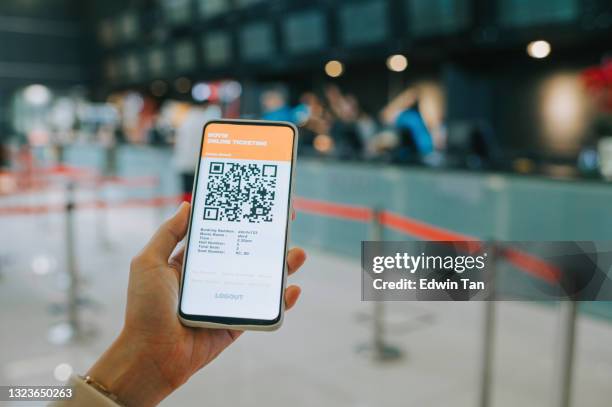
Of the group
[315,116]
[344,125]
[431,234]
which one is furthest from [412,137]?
[315,116]

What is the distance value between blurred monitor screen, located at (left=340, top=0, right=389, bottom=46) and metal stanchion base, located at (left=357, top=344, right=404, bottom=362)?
5911 millimetres

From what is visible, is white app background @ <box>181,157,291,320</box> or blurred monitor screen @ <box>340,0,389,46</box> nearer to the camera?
white app background @ <box>181,157,291,320</box>

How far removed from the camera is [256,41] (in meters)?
11.4

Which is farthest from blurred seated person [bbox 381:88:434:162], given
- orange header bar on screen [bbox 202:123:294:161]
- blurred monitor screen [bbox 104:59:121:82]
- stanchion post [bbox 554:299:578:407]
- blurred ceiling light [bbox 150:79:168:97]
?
blurred monitor screen [bbox 104:59:121:82]

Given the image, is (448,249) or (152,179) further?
(152,179)

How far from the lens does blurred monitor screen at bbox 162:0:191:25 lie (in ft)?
45.0

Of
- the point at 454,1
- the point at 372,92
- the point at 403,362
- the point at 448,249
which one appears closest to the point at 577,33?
the point at 454,1

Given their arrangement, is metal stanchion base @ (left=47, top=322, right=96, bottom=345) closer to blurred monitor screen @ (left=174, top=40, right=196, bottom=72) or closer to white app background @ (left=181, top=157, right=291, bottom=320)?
white app background @ (left=181, top=157, right=291, bottom=320)

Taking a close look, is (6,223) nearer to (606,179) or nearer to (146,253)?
(606,179)

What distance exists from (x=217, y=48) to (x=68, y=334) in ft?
31.5

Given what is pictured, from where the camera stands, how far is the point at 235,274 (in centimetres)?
98

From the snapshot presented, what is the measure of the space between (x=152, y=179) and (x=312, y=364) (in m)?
6.40

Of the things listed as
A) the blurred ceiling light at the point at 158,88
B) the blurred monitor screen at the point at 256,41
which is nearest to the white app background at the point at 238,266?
the blurred monitor screen at the point at 256,41

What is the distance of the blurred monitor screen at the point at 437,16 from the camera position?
734 centimetres
